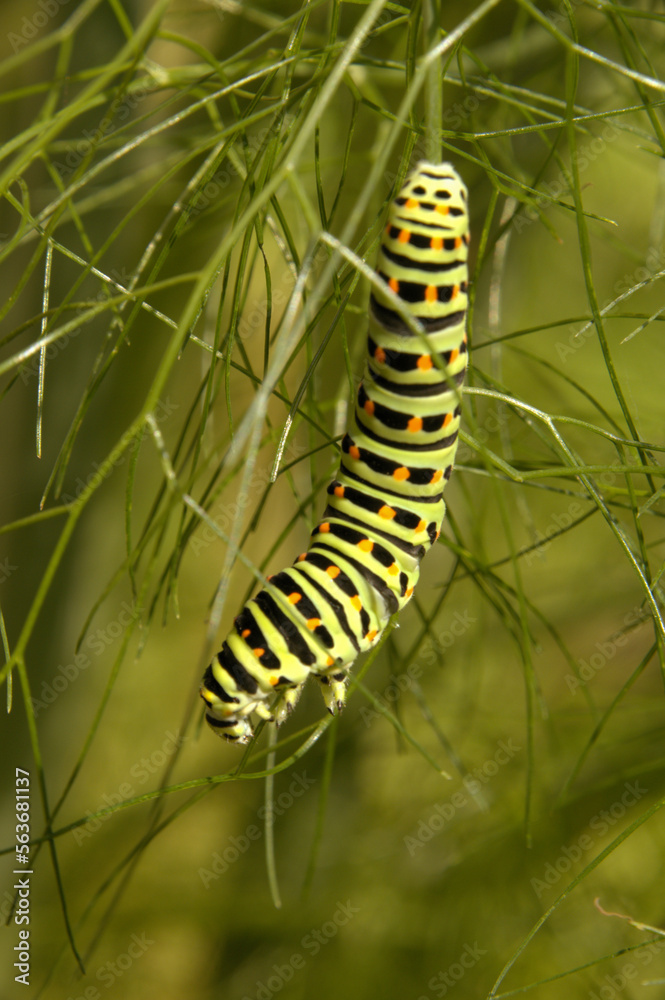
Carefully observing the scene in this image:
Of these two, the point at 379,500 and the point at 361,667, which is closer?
the point at 379,500

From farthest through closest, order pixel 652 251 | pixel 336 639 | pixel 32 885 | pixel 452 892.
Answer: pixel 32 885, pixel 452 892, pixel 652 251, pixel 336 639

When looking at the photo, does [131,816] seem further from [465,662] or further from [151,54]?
[151,54]

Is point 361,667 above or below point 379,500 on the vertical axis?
above

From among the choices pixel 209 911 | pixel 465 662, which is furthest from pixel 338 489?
pixel 209 911

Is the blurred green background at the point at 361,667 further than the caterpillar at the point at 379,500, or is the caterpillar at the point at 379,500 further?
the blurred green background at the point at 361,667

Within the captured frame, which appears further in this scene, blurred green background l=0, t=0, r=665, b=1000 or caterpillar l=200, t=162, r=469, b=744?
blurred green background l=0, t=0, r=665, b=1000

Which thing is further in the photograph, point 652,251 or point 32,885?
point 32,885

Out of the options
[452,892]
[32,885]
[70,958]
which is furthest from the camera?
[32,885]

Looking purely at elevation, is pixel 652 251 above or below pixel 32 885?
above
